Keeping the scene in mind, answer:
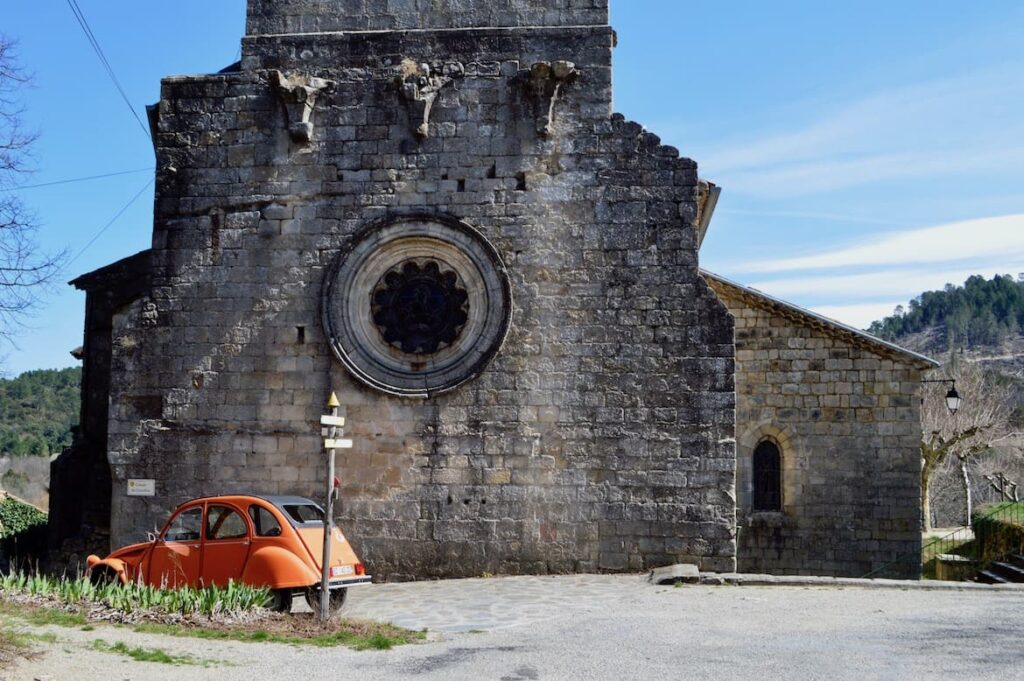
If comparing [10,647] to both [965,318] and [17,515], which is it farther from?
[965,318]

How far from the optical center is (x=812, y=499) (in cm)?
1519

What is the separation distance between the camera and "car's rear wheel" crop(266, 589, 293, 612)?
9234 mm

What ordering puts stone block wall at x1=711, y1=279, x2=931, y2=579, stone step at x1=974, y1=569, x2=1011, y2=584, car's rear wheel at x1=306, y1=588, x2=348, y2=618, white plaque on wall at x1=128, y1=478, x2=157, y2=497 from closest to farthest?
1. car's rear wheel at x1=306, y1=588, x2=348, y2=618
2. white plaque on wall at x1=128, y1=478, x2=157, y2=497
3. stone step at x1=974, y1=569, x2=1011, y2=584
4. stone block wall at x1=711, y1=279, x2=931, y2=579

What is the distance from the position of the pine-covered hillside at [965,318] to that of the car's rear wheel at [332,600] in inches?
3275

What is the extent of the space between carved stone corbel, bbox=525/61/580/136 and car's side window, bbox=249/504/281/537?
5774 mm

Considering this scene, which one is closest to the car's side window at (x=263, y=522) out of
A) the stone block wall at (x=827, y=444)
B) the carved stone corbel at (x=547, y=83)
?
the carved stone corbel at (x=547, y=83)

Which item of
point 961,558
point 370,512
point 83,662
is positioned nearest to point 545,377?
point 370,512

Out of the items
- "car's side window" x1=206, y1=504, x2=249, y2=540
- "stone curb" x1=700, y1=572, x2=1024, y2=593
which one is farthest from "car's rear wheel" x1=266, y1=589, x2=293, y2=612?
"stone curb" x1=700, y1=572, x2=1024, y2=593

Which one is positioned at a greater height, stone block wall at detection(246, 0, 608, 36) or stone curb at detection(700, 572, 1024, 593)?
stone block wall at detection(246, 0, 608, 36)

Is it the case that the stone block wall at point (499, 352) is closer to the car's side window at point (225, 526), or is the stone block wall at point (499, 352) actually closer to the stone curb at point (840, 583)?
the stone curb at point (840, 583)

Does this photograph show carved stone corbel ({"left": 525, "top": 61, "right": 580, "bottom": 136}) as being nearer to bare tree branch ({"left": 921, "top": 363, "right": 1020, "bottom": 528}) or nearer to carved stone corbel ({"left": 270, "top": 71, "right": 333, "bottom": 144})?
carved stone corbel ({"left": 270, "top": 71, "right": 333, "bottom": 144})

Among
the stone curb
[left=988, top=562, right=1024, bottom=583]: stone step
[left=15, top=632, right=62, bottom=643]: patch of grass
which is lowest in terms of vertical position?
[left=988, top=562, right=1024, bottom=583]: stone step

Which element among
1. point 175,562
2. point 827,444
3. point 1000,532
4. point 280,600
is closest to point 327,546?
point 280,600

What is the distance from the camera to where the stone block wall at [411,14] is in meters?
12.5
